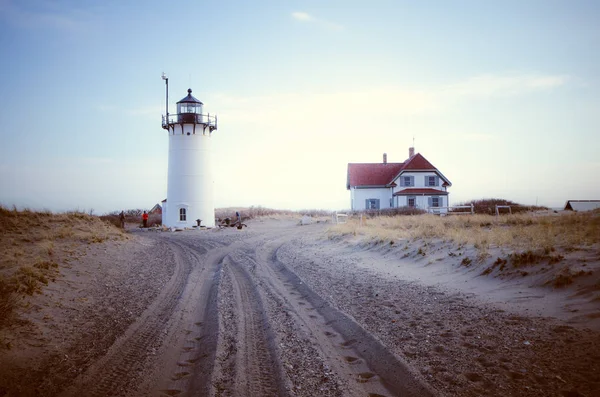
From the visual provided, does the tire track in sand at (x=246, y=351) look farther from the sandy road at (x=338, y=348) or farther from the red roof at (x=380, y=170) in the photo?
the red roof at (x=380, y=170)

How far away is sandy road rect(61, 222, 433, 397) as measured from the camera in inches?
188

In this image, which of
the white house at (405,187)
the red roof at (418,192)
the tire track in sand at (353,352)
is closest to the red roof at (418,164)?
the white house at (405,187)

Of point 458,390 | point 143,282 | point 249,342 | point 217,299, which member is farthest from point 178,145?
point 458,390

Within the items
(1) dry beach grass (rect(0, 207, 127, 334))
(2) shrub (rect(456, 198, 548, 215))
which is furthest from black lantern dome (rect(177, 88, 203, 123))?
(2) shrub (rect(456, 198, 548, 215))

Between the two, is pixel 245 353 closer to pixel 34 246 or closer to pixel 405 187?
pixel 34 246

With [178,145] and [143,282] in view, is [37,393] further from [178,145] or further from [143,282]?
[178,145]

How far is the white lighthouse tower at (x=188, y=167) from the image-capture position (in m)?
36.5

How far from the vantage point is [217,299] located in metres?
9.24

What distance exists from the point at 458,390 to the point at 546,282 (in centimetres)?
481

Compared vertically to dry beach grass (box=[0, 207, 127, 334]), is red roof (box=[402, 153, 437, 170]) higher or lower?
higher

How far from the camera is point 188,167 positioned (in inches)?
1448

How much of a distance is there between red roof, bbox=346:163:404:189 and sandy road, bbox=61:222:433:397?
122 ft

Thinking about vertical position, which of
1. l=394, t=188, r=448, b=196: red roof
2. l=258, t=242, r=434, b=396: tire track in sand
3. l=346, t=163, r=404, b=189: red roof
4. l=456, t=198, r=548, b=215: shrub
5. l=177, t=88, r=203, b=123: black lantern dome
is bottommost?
l=258, t=242, r=434, b=396: tire track in sand

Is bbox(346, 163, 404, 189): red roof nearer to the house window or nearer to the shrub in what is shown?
the house window
